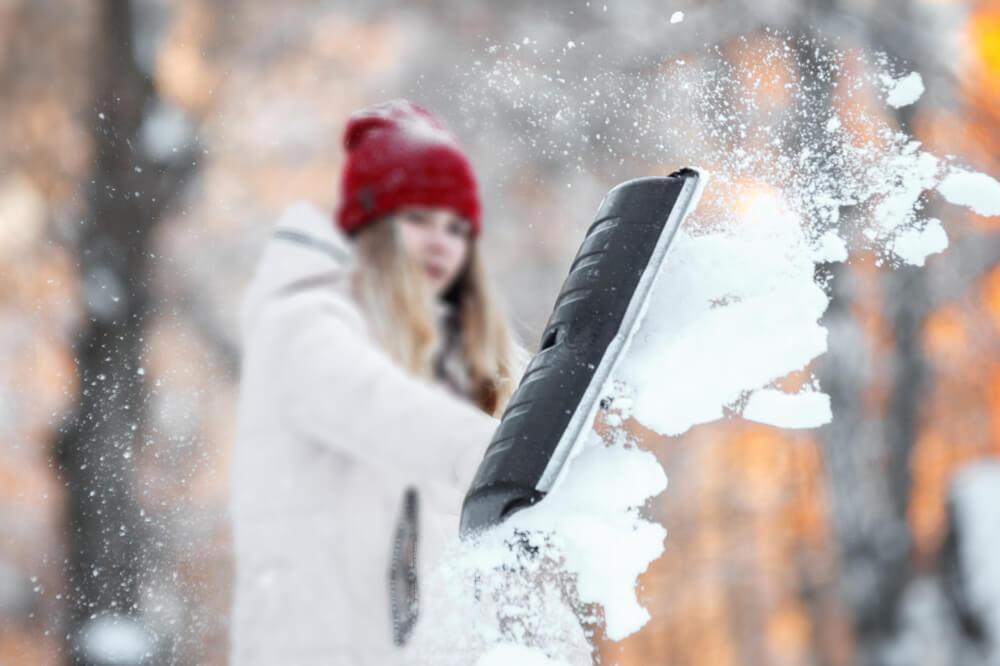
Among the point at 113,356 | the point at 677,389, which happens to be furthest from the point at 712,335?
the point at 113,356

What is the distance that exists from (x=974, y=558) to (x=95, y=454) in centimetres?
81

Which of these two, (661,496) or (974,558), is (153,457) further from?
(974,558)

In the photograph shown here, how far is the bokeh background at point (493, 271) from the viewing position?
2.11 ft

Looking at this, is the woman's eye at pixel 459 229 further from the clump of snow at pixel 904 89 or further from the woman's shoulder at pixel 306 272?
the clump of snow at pixel 904 89

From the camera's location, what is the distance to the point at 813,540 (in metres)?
0.73

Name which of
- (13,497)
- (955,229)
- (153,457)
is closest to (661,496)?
(955,229)

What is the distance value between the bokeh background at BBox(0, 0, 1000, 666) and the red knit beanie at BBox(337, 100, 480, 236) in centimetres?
12

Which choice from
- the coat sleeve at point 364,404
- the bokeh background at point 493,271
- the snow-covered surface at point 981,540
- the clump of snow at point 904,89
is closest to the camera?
the snow-covered surface at point 981,540

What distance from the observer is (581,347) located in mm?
522

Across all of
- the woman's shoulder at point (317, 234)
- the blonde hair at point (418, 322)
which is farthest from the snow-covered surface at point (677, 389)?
the woman's shoulder at point (317, 234)

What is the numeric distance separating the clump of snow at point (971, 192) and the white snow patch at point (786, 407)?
0.72 feet

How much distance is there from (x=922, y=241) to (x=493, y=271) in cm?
35

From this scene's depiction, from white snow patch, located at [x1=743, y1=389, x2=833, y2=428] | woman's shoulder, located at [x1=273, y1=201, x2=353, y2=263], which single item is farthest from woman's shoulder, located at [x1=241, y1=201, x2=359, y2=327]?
white snow patch, located at [x1=743, y1=389, x2=833, y2=428]

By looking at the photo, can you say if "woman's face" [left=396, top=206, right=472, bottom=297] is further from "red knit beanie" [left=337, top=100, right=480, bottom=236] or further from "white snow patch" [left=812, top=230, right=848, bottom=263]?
"white snow patch" [left=812, top=230, right=848, bottom=263]
